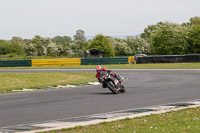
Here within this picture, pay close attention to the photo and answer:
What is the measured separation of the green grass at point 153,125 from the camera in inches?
270

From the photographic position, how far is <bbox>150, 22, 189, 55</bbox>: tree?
90.7 meters

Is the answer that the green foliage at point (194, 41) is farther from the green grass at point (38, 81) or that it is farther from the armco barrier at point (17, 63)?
the green grass at point (38, 81)

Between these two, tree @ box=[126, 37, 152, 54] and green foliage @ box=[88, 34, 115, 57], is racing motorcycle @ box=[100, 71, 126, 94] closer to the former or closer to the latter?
green foliage @ box=[88, 34, 115, 57]

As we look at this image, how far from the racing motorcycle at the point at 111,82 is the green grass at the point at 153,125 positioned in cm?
595

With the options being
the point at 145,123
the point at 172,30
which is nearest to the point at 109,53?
the point at 172,30

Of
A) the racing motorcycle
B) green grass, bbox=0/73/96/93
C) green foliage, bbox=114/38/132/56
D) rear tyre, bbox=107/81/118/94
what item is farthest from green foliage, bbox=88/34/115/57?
rear tyre, bbox=107/81/118/94

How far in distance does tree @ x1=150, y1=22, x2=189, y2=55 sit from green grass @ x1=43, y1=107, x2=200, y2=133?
273ft

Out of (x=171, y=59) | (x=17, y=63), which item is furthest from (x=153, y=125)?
(x=17, y=63)

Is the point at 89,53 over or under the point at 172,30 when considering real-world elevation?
under

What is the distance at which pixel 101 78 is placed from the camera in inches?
571

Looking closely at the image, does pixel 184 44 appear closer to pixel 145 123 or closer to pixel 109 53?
pixel 109 53

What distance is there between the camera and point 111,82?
48.4ft

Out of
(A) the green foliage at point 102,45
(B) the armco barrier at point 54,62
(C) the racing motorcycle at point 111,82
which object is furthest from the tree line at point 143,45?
(C) the racing motorcycle at point 111,82

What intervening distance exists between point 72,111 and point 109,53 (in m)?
96.0
